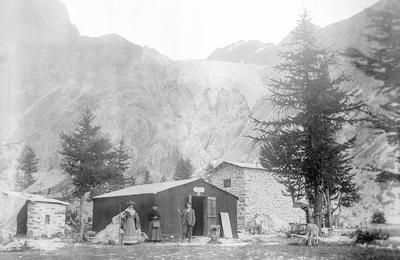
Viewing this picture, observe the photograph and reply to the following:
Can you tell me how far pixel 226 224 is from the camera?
2556cm

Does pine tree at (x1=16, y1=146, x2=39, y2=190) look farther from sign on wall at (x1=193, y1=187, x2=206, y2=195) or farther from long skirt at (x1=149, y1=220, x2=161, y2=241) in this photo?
long skirt at (x1=149, y1=220, x2=161, y2=241)

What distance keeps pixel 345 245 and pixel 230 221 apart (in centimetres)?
1136

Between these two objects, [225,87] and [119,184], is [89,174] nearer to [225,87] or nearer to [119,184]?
[119,184]

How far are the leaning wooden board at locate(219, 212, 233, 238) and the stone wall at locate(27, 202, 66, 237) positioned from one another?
1045cm

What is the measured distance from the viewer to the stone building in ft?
106

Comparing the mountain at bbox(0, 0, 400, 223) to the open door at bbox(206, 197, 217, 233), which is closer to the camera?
the open door at bbox(206, 197, 217, 233)

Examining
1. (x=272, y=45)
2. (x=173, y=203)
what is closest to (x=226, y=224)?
(x=173, y=203)

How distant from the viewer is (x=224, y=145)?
82.1m

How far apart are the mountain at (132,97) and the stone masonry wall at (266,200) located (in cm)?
2615

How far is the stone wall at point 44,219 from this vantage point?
25.7 metres

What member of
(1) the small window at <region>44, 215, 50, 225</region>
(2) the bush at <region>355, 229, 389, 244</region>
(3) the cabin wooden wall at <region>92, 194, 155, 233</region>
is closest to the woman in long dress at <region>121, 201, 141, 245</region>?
(3) the cabin wooden wall at <region>92, 194, 155, 233</region>

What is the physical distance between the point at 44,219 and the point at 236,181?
14451 mm

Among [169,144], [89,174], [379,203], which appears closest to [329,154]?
[89,174]

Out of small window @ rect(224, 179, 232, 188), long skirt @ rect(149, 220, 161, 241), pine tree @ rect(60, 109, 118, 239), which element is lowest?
long skirt @ rect(149, 220, 161, 241)
